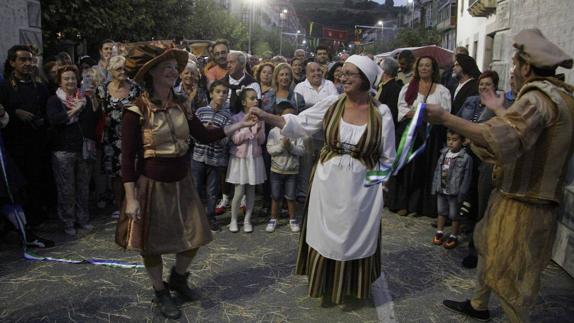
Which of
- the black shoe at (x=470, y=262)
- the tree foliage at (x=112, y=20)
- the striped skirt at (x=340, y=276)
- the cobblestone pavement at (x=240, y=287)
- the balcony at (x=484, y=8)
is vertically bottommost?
the cobblestone pavement at (x=240, y=287)

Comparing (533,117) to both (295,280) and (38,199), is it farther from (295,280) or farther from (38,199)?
(38,199)

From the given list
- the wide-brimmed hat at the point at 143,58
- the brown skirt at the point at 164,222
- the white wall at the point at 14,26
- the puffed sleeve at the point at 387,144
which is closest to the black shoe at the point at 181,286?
the brown skirt at the point at 164,222

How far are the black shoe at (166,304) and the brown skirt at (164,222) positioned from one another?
41cm

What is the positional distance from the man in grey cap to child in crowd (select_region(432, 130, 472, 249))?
241 centimetres

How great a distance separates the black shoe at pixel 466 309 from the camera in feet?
13.1

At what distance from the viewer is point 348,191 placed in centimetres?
389

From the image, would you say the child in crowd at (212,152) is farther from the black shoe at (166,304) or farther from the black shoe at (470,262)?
the black shoe at (470,262)

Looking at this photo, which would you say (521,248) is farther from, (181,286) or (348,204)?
(181,286)

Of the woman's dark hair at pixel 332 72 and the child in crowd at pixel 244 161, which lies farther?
the woman's dark hair at pixel 332 72

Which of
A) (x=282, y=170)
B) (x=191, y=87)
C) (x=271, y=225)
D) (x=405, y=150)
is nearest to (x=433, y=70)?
(x=282, y=170)

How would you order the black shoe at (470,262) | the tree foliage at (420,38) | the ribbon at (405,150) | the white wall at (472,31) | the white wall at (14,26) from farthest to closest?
the tree foliage at (420,38) < the white wall at (472,31) < the white wall at (14,26) < the black shoe at (470,262) < the ribbon at (405,150)

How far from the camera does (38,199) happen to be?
6027mm

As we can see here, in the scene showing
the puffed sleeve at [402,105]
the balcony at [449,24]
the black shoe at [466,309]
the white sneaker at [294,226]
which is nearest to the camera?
the black shoe at [466,309]

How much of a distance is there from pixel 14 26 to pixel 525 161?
6.98 metres
